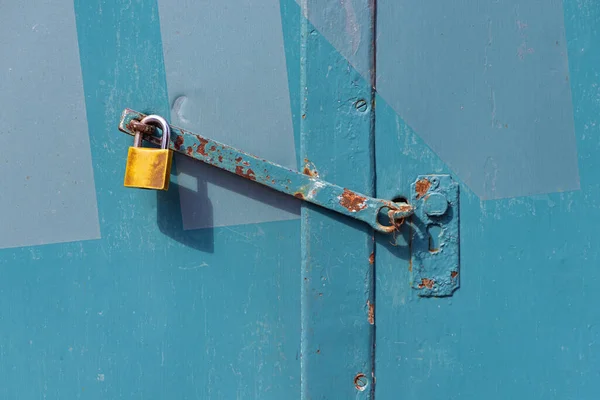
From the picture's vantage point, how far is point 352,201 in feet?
2.75

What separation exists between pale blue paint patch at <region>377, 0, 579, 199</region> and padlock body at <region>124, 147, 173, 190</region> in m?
0.40

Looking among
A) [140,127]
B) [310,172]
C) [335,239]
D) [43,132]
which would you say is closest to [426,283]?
[335,239]

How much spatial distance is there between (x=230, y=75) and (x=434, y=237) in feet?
1.55

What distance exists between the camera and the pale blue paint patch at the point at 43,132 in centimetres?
88

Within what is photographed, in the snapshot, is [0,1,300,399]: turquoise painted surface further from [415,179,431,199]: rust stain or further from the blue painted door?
[415,179,431,199]: rust stain

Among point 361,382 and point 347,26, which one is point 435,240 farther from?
point 347,26

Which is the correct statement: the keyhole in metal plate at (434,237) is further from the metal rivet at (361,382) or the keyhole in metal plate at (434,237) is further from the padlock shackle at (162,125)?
the padlock shackle at (162,125)

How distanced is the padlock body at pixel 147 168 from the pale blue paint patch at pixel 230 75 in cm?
8

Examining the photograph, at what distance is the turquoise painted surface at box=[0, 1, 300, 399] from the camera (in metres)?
0.89

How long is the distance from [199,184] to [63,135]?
27 centimetres

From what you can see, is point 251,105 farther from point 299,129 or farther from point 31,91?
point 31,91

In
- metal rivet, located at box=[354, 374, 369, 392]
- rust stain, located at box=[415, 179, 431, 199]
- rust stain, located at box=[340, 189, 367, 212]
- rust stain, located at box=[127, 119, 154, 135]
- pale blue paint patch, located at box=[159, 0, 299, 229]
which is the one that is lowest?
metal rivet, located at box=[354, 374, 369, 392]

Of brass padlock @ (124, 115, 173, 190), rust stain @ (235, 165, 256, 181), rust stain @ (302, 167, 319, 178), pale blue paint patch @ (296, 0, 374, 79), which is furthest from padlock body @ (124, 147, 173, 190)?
pale blue paint patch @ (296, 0, 374, 79)

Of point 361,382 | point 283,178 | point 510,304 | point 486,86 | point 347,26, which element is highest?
point 347,26
